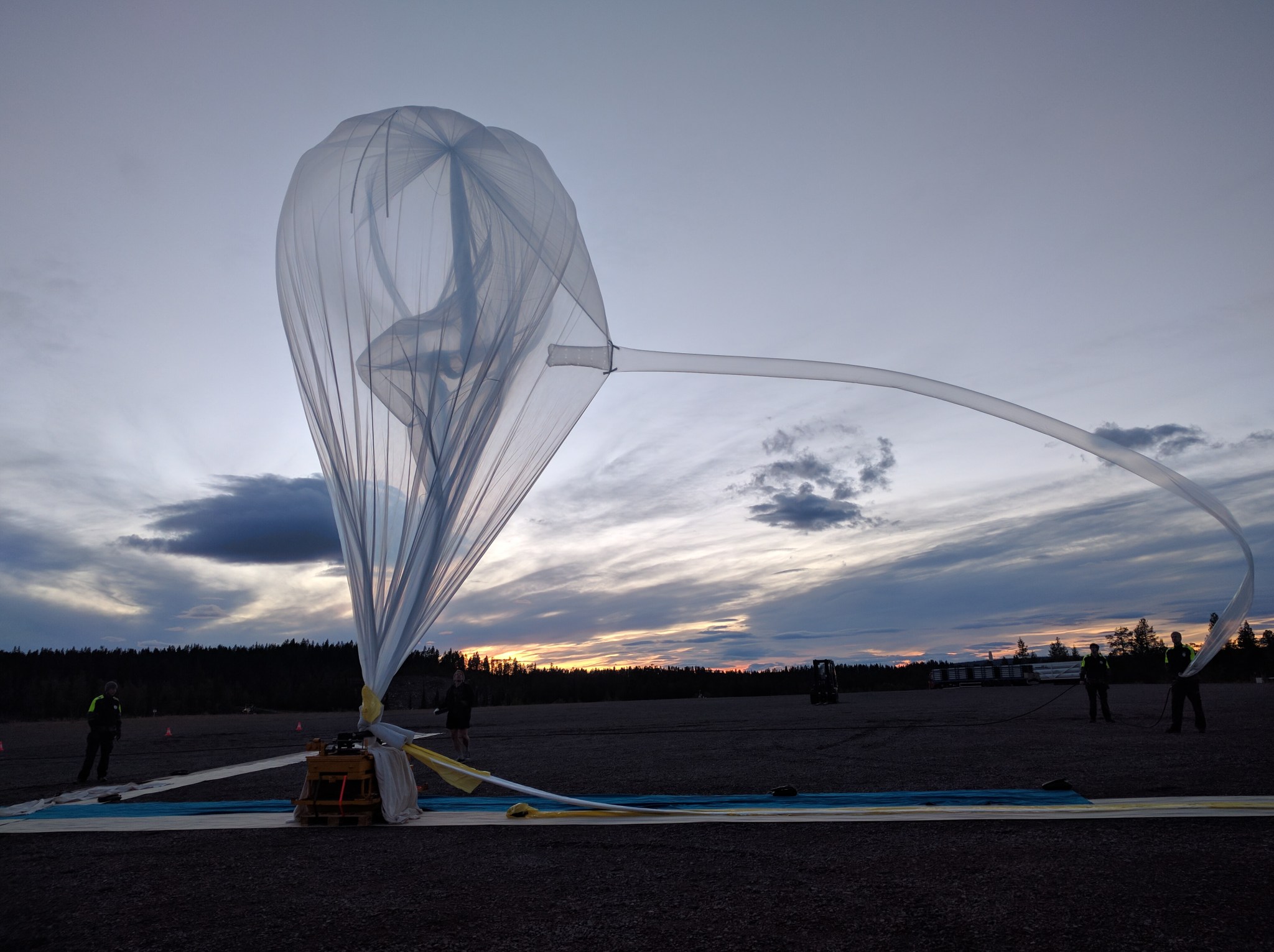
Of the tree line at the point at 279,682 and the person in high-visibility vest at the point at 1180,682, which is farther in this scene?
the tree line at the point at 279,682

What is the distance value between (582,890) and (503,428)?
153 inches

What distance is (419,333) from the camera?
22.2 feet

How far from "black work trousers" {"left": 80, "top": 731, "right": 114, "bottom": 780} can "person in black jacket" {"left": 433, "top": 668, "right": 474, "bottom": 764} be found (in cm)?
543

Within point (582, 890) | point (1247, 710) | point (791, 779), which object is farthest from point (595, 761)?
point (1247, 710)

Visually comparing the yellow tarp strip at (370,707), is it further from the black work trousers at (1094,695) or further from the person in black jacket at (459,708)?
the black work trousers at (1094,695)

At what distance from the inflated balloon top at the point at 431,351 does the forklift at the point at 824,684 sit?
27.7 metres

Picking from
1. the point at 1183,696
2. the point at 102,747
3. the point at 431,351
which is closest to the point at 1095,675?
the point at 1183,696

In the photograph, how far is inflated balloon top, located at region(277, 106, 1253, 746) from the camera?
22.2ft

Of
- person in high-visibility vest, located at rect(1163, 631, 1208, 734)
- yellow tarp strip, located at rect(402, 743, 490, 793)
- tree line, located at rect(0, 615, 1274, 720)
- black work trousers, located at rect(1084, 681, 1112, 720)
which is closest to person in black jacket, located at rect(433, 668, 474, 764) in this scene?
yellow tarp strip, located at rect(402, 743, 490, 793)

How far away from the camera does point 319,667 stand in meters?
109

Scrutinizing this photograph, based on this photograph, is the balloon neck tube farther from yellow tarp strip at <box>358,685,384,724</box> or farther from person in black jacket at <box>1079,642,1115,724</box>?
person in black jacket at <box>1079,642,1115,724</box>

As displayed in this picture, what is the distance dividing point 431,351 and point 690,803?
19.2 ft

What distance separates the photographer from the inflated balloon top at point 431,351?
6773 mm

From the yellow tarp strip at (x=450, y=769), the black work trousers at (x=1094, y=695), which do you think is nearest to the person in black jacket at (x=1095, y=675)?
the black work trousers at (x=1094, y=695)
